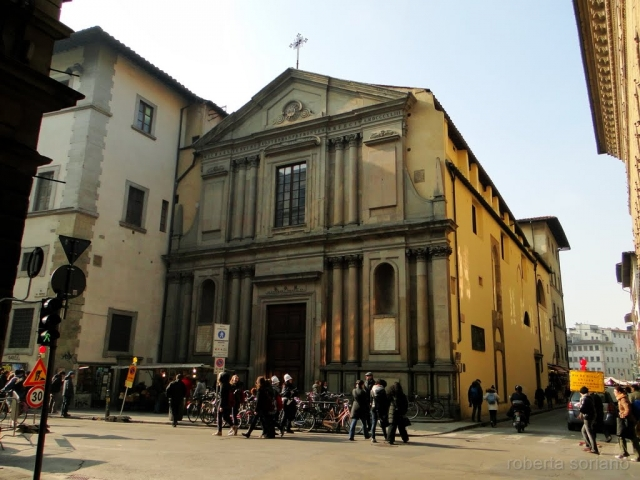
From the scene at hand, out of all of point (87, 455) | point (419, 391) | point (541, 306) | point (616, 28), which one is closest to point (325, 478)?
point (87, 455)

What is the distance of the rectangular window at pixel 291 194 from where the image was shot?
82.2ft

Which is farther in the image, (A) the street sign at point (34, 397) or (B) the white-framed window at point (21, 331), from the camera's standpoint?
(B) the white-framed window at point (21, 331)

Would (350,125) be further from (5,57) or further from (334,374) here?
(5,57)

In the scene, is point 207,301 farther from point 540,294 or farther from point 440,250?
point 540,294

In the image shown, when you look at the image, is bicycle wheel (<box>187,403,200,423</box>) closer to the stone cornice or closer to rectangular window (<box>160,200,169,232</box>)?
rectangular window (<box>160,200,169,232</box>)

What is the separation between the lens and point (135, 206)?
25.9 metres

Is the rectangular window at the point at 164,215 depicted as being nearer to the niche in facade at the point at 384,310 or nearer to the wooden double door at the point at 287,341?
the wooden double door at the point at 287,341

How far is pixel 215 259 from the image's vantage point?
26188mm

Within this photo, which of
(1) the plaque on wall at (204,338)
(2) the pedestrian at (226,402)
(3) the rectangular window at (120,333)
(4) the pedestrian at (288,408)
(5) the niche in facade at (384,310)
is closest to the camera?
(2) the pedestrian at (226,402)

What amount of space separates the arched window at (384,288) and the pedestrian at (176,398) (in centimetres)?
804

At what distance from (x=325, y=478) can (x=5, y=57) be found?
7929 mm

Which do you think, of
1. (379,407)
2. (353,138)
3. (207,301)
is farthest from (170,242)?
(379,407)

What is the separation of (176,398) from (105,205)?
10.5m

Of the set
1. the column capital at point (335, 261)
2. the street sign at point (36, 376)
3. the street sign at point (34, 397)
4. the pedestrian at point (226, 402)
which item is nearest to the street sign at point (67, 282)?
the street sign at point (34, 397)
